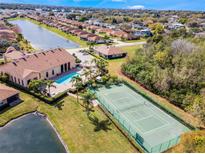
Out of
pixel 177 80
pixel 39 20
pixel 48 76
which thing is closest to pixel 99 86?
pixel 48 76

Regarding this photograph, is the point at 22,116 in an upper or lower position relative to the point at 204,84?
Answer: lower

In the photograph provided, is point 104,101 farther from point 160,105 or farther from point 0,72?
point 0,72

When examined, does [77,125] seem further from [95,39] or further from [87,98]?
[95,39]

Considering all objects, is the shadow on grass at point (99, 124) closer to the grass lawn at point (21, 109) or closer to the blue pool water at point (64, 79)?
the grass lawn at point (21, 109)

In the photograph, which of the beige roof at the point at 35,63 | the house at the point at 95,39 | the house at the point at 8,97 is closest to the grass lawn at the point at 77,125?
the house at the point at 8,97

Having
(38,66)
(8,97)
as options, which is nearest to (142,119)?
(8,97)
